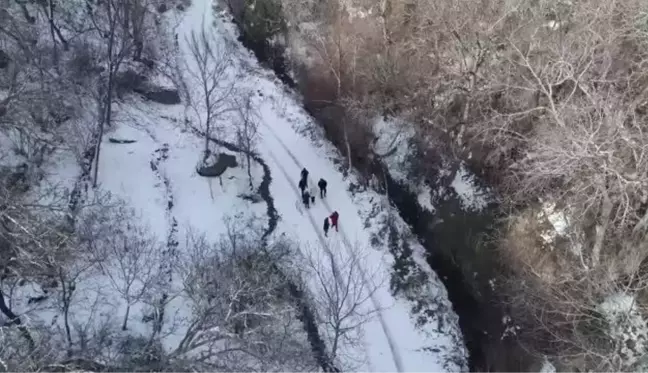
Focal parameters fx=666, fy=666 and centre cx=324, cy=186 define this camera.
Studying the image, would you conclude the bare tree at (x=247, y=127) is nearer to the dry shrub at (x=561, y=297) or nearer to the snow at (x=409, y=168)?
the snow at (x=409, y=168)

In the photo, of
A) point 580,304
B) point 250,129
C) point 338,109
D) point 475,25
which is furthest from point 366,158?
point 580,304

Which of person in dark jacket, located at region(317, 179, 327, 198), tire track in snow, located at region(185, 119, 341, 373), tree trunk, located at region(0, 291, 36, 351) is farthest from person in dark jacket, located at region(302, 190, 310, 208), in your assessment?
tree trunk, located at region(0, 291, 36, 351)

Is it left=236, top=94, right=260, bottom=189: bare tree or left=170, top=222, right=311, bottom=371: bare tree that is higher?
left=236, top=94, right=260, bottom=189: bare tree

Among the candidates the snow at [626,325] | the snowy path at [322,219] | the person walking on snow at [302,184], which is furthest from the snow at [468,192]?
the snow at [626,325]

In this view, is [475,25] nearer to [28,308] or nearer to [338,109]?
[338,109]

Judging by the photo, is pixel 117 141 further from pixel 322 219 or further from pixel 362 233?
pixel 362 233

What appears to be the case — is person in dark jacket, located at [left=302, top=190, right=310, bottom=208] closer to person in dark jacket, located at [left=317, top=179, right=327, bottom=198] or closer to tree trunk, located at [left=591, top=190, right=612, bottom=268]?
person in dark jacket, located at [left=317, top=179, right=327, bottom=198]
